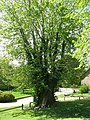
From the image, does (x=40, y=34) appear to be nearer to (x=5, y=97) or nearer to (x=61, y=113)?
(x=61, y=113)

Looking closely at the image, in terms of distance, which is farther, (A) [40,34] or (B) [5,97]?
(B) [5,97]

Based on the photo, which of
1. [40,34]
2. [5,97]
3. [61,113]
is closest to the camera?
[61,113]

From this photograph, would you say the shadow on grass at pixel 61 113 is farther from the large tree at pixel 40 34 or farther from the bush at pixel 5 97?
the bush at pixel 5 97

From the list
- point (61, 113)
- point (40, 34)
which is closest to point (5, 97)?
point (40, 34)

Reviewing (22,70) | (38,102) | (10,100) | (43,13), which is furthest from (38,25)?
(10,100)

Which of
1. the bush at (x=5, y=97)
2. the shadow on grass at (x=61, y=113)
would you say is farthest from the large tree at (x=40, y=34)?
the bush at (x=5, y=97)

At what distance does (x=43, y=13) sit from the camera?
2586 cm

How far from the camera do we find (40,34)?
27016 millimetres

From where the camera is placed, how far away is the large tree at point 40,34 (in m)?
25.8

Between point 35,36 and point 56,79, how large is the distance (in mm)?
5012

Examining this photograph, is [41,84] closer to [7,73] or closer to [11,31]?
[7,73]

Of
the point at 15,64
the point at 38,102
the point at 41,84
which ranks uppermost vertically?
the point at 15,64

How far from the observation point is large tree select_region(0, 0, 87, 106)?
84.7ft

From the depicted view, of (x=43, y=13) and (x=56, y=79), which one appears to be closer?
(x=43, y=13)
